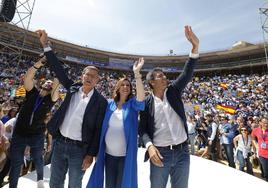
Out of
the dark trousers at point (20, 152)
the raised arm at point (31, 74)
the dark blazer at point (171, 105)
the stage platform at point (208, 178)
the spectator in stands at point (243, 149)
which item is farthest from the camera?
the spectator in stands at point (243, 149)

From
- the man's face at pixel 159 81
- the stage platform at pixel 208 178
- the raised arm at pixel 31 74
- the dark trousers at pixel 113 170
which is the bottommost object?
the stage platform at pixel 208 178

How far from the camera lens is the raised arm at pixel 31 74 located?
284 cm

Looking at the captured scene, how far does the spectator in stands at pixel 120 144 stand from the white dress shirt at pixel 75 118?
0.24 metres

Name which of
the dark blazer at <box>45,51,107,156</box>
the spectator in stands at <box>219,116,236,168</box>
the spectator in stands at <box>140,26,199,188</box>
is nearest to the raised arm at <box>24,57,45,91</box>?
the dark blazer at <box>45,51,107,156</box>

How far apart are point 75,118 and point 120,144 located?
0.52 metres

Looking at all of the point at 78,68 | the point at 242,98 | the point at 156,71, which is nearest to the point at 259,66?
the point at 242,98

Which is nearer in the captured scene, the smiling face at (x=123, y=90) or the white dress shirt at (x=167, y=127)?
the white dress shirt at (x=167, y=127)

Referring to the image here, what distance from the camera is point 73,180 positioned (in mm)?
2279

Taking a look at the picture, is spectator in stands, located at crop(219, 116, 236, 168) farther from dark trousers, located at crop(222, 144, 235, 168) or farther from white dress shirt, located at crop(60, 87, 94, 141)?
white dress shirt, located at crop(60, 87, 94, 141)

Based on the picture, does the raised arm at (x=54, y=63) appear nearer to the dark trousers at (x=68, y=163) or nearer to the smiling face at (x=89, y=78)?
the smiling face at (x=89, y=78)

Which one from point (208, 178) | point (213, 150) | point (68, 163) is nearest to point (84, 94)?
point (68, 163)

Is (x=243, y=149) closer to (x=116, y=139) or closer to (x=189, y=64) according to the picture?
(x=189, y=64)

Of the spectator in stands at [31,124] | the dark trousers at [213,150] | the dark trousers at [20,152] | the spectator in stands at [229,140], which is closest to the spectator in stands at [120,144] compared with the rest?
the spectator in stands at [31,124]

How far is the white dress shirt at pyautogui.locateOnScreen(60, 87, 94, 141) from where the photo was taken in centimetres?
232
